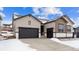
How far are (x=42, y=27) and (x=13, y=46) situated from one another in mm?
538

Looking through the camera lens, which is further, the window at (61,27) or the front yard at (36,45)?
the window at (61,27)

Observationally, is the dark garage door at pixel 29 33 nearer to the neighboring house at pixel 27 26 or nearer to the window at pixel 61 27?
the neighboring house at pixel 27 26

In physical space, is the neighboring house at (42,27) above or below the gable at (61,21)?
below

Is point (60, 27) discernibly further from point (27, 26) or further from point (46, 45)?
point (27, 26)

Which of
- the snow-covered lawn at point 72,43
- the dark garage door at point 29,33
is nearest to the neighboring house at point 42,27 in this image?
the dark garage door at point 29,33

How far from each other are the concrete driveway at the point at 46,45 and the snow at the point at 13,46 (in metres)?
0.07

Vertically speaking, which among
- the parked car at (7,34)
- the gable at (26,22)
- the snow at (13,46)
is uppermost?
the gable at (26,22)

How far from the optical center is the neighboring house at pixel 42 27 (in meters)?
2.51

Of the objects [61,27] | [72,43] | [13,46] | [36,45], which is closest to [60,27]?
[61,27]

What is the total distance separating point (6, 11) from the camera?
2.47 meters
